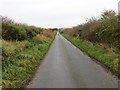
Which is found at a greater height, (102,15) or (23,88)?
(102,15)

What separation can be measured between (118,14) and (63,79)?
731 cm

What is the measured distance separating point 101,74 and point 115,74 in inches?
25.2

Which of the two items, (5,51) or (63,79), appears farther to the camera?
(5,51)

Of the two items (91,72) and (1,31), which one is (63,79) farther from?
(1,31)

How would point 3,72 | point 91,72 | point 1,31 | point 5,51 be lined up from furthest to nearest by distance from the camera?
point 1,31
point 5,51
point 91,72
point 3,72

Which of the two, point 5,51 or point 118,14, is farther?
point 118,14

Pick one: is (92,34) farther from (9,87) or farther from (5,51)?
(9,87)

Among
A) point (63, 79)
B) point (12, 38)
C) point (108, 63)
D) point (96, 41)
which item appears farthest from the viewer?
point (96, 41)

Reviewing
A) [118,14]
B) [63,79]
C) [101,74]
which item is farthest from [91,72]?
[118,14]

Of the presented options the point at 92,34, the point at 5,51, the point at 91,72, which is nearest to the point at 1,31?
the point at 5,51

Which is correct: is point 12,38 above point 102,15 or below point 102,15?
below

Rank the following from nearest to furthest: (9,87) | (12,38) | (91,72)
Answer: (9,87), (91,72), (12,38)

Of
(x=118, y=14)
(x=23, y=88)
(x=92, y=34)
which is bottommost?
(x=23, y=88)

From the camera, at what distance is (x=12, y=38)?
20.7 m
